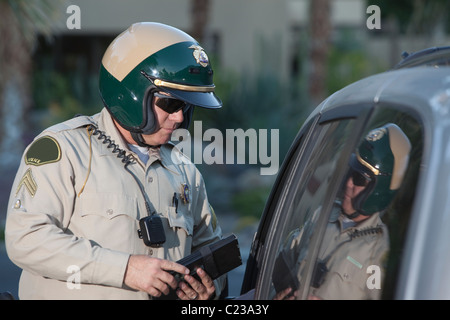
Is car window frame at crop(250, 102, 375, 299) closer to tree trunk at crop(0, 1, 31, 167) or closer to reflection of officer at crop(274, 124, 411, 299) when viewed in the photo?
reflection of officer at crop(274, 124, 411, 299)

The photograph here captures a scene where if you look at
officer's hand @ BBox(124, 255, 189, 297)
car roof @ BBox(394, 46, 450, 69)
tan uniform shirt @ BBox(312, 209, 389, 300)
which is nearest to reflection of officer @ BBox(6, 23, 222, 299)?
officer's hand @ BBox(124, 255, 189, 297)

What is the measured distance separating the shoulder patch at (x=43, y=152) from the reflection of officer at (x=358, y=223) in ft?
3.42

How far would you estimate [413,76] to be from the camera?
1848mm

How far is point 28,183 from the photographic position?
2568 millimetres

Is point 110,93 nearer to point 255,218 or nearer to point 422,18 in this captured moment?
point 255,218

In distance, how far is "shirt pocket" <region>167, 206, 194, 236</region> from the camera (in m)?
2.79

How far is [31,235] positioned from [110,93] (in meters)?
0.67

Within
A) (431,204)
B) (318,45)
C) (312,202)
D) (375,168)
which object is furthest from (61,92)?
(431,204)

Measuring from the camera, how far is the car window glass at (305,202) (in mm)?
2117

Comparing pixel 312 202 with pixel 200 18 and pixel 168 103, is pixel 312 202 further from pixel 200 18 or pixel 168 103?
pixel 200 18

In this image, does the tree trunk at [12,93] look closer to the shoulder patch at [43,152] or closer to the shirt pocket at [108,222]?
the shoulder patch at [43,152]

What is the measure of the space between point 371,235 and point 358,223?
2.6 inches

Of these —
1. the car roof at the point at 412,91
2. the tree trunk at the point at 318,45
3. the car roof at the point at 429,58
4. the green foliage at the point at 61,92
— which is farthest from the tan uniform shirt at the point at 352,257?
the tree trunk at the point at 318,45

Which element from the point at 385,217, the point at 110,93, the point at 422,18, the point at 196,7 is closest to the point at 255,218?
the point at 196,7
